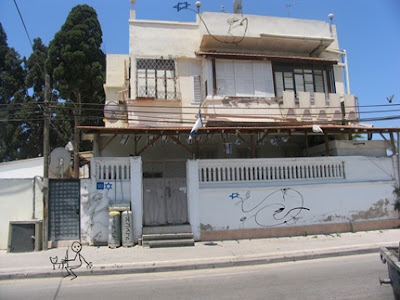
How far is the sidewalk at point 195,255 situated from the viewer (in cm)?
696

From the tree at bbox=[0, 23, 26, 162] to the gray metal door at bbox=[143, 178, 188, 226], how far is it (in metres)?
19.4

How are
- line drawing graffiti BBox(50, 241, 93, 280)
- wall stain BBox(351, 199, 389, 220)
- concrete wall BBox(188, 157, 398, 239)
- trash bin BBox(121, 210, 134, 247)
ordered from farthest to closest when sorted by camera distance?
wall stain BBox(351, 199, 389, 220) < concrete wall BBox(188, 157, 398, 239) < trash bin BBox(121, 210, 134, 247) < line drawing graffiti BBox(50, 241, 93, 280)

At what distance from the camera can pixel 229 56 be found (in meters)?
14.1

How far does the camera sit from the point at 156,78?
14.3m

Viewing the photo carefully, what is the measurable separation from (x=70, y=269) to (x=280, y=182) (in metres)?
7.14

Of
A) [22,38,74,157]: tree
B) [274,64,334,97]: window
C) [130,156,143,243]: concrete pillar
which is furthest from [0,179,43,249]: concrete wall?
[22,38,74,157]: tree

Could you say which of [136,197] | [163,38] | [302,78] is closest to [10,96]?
[163,38]

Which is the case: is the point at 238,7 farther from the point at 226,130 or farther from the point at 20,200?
the point at 20,200

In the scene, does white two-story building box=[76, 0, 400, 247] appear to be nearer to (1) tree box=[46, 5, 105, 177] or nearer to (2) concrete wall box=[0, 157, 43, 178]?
(1) tree box=[46, 5, 105, 177]

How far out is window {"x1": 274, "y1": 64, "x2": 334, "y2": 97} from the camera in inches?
588

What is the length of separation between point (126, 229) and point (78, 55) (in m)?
12.1

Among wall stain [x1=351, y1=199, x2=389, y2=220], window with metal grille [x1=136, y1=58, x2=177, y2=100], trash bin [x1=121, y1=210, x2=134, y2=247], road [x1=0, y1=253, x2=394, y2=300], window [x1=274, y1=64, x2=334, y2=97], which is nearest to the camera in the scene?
road [x1=0, y1=253, x2=394, y2=300]

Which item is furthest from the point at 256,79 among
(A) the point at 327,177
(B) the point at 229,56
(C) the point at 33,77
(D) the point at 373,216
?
(C) the point at 33,77

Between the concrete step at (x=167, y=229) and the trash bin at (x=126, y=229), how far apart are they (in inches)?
23.9
